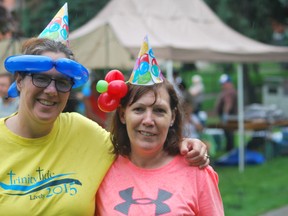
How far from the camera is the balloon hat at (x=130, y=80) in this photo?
3.13 metres

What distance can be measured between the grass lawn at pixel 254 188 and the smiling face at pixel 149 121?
508cm

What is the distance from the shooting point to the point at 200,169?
3.05 metres

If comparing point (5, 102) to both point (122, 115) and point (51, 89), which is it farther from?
point (51, 89)

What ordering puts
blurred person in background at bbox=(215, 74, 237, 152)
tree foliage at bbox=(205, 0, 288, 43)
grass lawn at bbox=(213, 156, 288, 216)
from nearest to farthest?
grass lawn at bbox=(213, 156, 288, 216), blurred person in background at bbox=(215, 74, 237, 152), tree foliage at bbox=(205, 0, 288, 43)

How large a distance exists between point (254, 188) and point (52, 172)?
721 centimetres

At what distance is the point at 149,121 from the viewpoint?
299 centimetres

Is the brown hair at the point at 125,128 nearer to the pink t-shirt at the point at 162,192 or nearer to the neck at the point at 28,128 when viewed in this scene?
the pink t-shirt at the point at 162,192

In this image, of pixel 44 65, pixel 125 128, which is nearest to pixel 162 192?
pixel 125 128

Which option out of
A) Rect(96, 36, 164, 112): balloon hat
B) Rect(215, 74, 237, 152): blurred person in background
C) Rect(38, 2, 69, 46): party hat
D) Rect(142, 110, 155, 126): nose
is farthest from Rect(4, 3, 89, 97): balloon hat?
Rect(215, 74, 237, 152): blurred person in background

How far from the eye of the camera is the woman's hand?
3059 mm

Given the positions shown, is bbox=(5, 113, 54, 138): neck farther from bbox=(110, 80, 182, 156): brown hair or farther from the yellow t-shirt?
bbox=(110, 80, 182, 156): brown hair

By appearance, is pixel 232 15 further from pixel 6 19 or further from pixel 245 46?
pixel 6 19

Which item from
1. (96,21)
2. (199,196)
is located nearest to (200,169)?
(199,196)

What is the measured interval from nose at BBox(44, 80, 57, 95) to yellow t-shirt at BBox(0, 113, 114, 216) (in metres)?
0.30
